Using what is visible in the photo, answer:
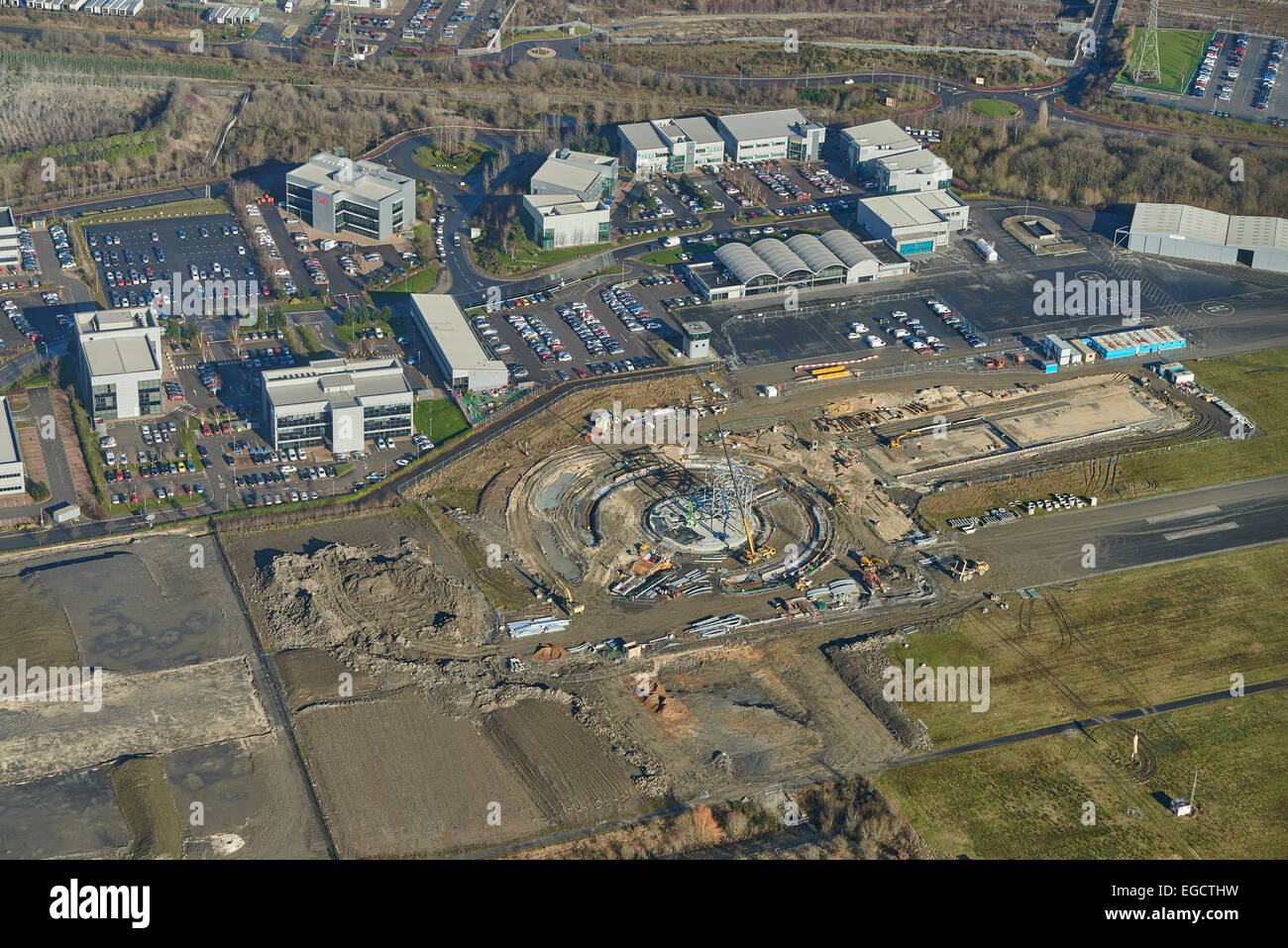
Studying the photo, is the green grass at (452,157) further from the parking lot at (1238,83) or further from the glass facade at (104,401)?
the parking lot at (1238,83)

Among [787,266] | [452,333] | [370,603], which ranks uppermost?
[787,266]

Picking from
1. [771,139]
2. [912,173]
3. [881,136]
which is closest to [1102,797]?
[912,173]

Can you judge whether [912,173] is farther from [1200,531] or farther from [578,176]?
[1200,531]

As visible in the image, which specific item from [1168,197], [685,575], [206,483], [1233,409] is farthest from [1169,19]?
[206,483]

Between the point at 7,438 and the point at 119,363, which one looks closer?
the point at 7,438

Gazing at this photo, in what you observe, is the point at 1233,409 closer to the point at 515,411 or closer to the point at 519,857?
the point at 515,411

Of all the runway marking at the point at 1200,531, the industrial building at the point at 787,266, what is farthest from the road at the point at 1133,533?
the industrial building at the point at 787,266
